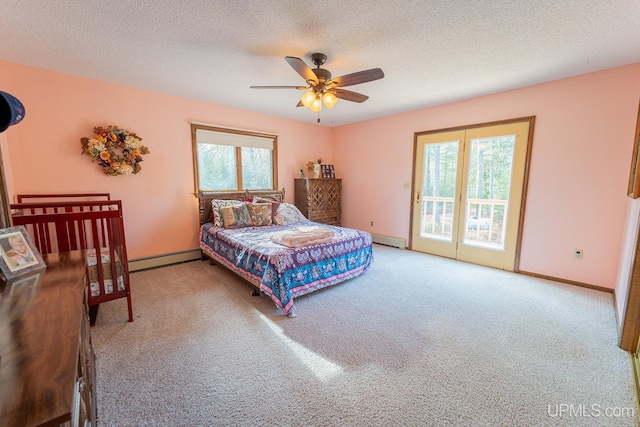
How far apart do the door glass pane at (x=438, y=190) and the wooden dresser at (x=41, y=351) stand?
4.40m

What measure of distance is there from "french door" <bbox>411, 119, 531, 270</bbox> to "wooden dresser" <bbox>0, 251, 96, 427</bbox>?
14.3 feet

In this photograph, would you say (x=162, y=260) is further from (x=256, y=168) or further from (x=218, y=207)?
(x=256, y=168)

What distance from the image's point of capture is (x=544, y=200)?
3242 mm

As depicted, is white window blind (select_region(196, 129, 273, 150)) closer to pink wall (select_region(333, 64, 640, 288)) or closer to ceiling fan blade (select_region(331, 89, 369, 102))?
ceiling fan blade (select_region(331, 89, 369, 102))

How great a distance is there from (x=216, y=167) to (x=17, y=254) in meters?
3.21

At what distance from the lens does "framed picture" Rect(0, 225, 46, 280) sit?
3.76ft

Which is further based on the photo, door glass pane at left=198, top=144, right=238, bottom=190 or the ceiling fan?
door glass pane at left=198, top=144, right=238, bottom=190

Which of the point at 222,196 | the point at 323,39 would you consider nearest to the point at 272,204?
the point at 222,196

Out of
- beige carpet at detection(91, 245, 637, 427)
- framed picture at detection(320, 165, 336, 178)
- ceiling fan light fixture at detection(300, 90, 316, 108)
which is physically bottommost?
beige carpet at detection(91, 245, 637, 427)

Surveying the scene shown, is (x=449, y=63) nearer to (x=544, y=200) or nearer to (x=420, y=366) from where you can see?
(x=544, y=200)

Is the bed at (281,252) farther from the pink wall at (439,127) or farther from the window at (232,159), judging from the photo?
the pink wall at (439,127)

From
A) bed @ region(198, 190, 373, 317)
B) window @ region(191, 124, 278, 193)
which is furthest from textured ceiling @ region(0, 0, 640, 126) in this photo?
bed @ region(198, 190, 373, 317)

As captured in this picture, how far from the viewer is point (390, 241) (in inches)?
195

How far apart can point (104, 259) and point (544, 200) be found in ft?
16.1
